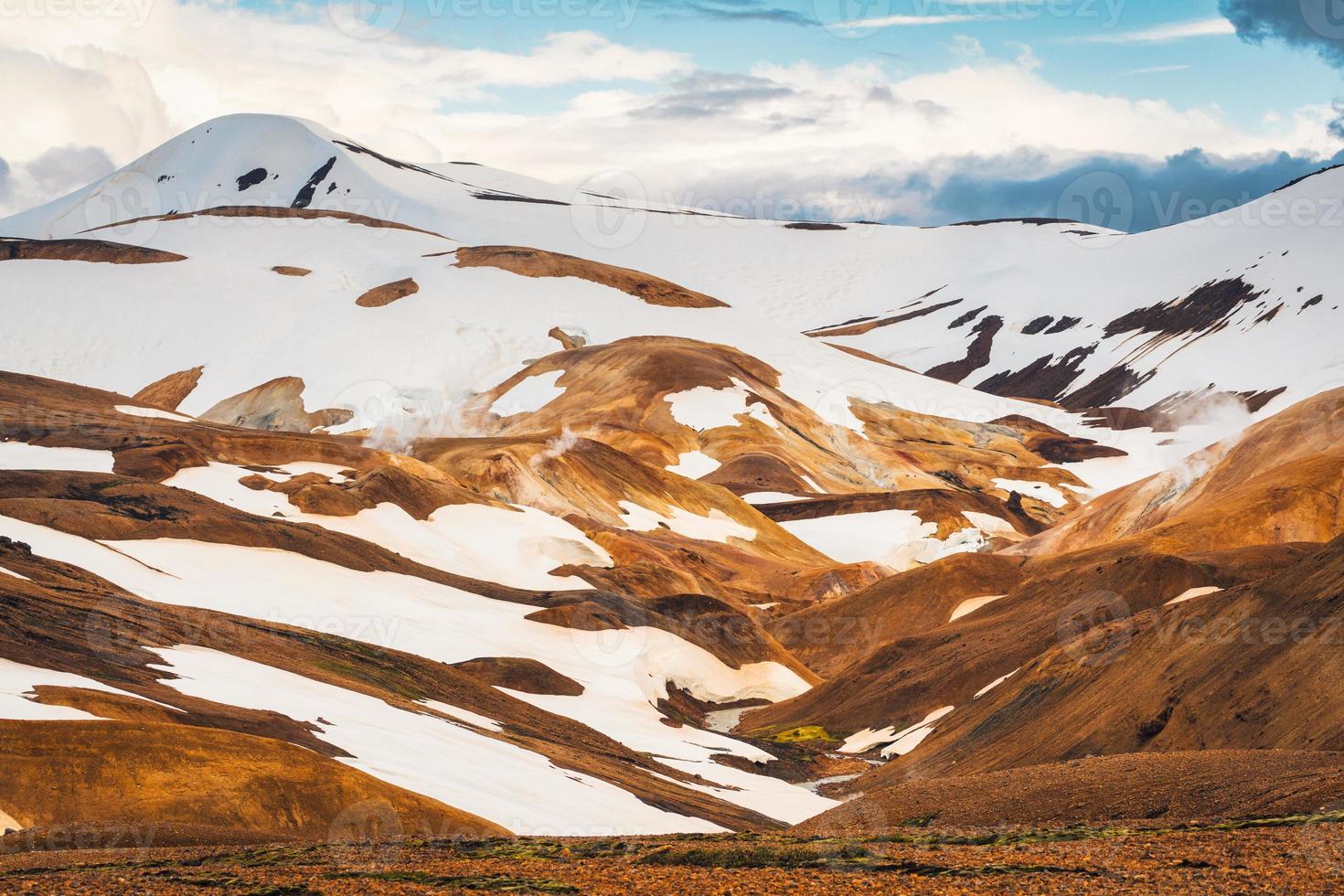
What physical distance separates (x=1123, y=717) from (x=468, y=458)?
5740 centimetres

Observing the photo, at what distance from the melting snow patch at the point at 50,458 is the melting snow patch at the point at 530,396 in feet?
159

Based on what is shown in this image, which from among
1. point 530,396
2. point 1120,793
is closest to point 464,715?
point 1120,793

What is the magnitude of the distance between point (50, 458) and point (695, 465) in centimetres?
5301

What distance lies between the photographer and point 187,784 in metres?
18.1

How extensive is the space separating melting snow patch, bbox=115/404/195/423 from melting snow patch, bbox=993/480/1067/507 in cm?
6222

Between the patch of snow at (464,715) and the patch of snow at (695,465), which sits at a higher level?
the patch of snow at (695,465)

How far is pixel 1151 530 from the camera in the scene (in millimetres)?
56031

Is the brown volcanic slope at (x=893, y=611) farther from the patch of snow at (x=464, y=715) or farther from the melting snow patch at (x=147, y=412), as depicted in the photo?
the melting snow patch at (x=147, y=412)

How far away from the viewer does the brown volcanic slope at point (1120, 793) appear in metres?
16.5

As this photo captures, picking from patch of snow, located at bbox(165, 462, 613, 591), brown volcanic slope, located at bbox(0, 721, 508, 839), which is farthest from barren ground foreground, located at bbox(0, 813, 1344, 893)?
patch of snow, located at bbox(165, 462, 613, 591)

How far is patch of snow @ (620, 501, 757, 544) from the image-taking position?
83.1m

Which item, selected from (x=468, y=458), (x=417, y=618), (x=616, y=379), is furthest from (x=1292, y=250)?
(x=417, y=618)

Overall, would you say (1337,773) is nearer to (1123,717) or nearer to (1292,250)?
(1123,717)

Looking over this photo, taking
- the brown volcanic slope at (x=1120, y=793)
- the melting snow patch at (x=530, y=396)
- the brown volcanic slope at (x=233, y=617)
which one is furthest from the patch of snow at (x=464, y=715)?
the melting snow patch at (x=530, y=396)
